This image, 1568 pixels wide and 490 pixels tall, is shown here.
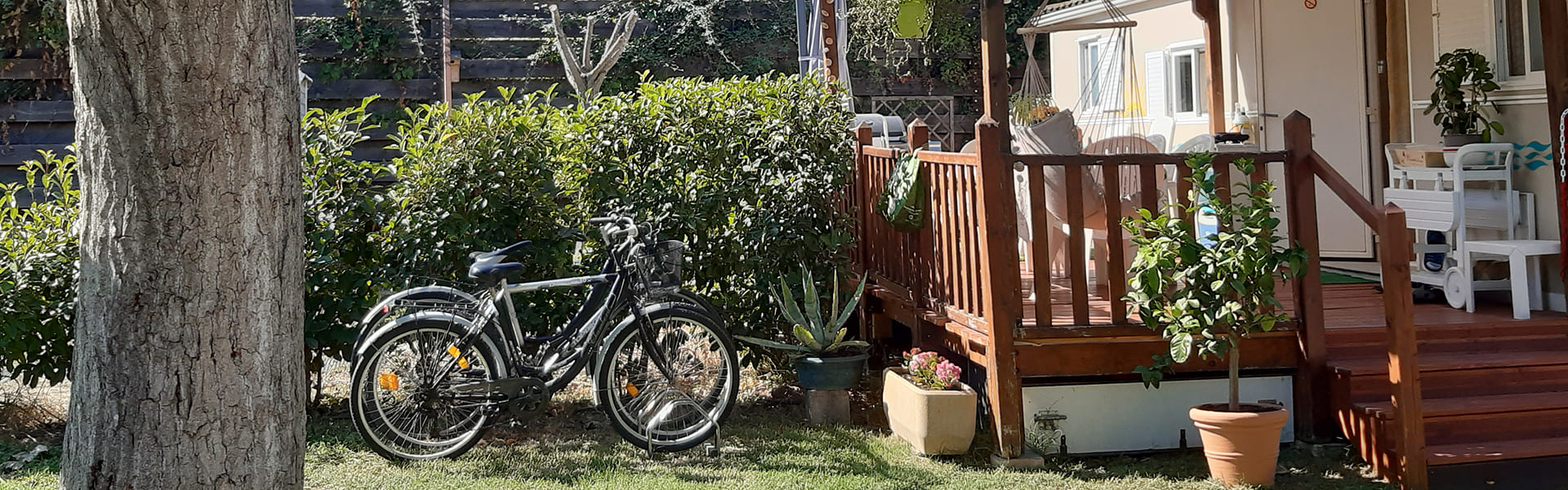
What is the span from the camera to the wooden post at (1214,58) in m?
8.12

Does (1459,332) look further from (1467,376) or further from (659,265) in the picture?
(659,265)

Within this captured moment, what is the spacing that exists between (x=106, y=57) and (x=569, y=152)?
137 inches

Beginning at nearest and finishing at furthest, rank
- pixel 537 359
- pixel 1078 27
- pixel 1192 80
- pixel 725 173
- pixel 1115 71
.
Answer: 1. pixel 537 359
2. pixel 725 173
3. pixel 1078 27
4. pixel 1115 71
5. pixel 1192 80

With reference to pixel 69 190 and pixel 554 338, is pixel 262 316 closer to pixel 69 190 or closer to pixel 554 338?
pixel 554 338

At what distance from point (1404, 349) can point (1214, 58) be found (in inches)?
148

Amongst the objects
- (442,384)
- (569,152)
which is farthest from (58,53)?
(442,384)

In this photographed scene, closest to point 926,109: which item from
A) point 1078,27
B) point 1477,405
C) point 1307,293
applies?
point 1078,27

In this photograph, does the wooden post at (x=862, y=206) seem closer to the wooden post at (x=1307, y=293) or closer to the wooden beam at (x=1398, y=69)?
the wooden post at (x=1307, y=293)

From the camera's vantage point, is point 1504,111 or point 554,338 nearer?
point 554,338

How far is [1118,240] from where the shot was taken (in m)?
5.25

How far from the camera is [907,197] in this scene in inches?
239

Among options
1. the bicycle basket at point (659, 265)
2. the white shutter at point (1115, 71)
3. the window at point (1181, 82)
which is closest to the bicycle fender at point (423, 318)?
the bicycle basket at point (659, 265)

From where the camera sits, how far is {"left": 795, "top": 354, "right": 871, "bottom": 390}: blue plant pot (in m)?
6.05

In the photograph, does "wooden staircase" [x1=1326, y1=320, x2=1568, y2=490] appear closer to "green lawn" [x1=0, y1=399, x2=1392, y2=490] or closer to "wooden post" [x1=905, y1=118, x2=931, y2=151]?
"green lawn" [x1=0, y1=399, x2=1392, y2=490]
